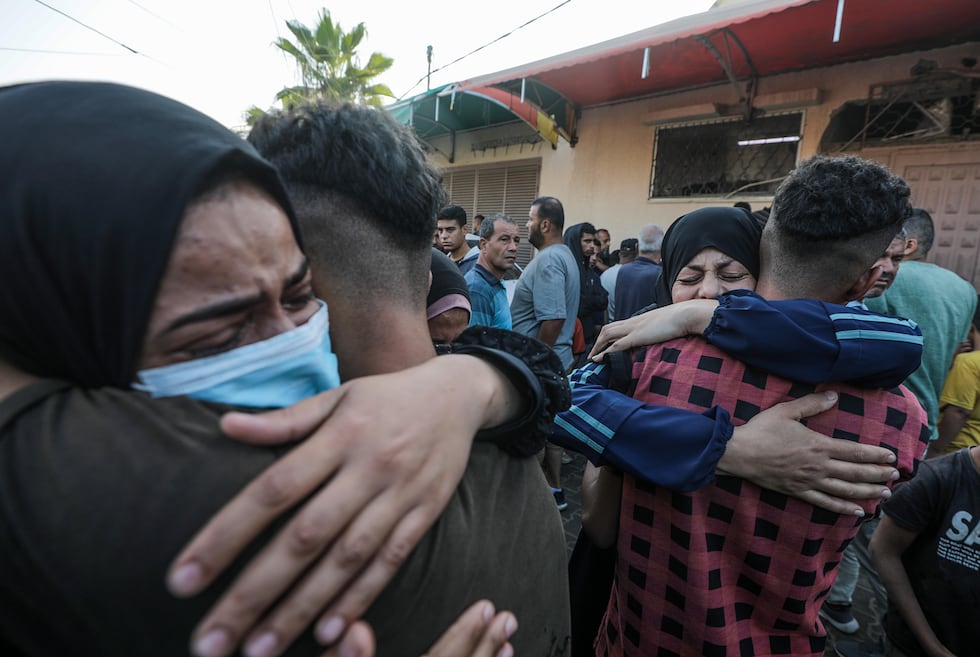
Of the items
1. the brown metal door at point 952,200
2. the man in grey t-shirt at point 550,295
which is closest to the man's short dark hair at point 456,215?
the man in grey t-shirt at point 550,295

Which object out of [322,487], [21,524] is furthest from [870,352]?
[21,524]

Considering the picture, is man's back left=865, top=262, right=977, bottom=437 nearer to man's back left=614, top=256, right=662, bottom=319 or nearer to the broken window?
man's back left=614, top=256, right=662, bottom=319

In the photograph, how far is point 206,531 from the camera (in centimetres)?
49

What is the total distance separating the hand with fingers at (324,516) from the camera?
1.61 ft

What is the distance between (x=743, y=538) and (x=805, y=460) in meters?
0.26

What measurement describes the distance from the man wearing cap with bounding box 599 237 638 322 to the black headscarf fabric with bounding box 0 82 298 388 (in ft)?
15.9

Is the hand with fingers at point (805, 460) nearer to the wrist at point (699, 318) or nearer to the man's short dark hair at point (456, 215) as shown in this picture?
the wrist at point (699, 318)

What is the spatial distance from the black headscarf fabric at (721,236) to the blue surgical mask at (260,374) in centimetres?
128

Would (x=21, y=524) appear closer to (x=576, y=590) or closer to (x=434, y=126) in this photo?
(x=576, y=590)

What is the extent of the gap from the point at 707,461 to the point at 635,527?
34cm

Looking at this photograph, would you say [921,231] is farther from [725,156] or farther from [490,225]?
[725,156]

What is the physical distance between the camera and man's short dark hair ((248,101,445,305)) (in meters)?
0.98

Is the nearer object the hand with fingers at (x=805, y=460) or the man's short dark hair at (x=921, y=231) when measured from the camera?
the hand with fingers at (x=805, y=460)

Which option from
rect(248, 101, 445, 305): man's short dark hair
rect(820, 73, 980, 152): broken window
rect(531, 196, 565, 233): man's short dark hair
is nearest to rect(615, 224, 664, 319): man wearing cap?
rect(531, 196, 565, 233): man's short dark hair
